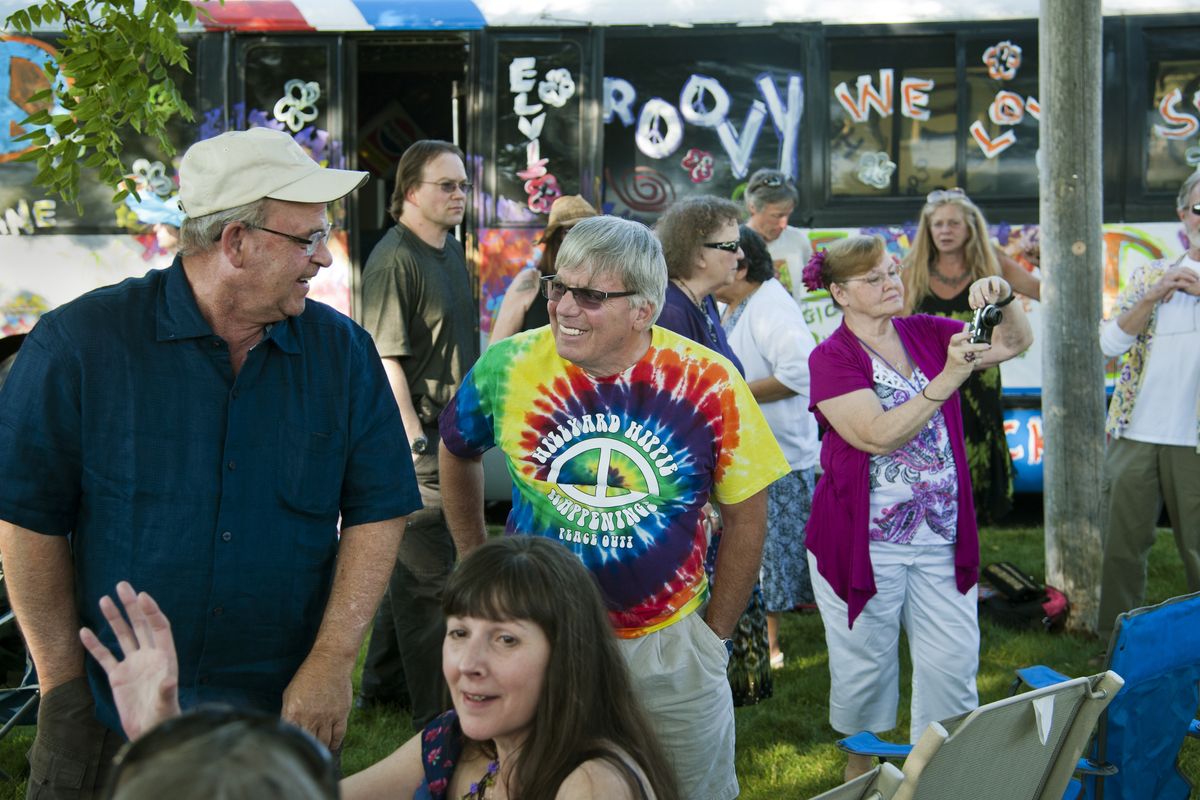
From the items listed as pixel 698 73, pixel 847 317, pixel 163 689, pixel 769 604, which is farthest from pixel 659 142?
pixel 163 689

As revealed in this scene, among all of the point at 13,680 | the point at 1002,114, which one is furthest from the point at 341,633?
the point at 1002,114

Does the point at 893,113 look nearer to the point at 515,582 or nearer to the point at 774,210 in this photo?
the point at 774,210

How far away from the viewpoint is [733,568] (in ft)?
11.1

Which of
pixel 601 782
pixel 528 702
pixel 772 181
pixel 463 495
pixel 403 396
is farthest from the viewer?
pixel 772 181

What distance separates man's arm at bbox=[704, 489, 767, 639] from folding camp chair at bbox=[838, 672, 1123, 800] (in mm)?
421

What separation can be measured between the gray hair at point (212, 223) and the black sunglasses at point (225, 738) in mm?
1512

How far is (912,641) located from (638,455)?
1750mm

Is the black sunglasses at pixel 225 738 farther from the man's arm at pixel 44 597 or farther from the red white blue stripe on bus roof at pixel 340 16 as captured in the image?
the red white blue stripe on bus roof at pixel 340 16

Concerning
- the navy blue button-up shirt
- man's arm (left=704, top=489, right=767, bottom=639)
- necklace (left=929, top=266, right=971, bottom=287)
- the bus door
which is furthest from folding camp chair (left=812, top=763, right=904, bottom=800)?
the bus door

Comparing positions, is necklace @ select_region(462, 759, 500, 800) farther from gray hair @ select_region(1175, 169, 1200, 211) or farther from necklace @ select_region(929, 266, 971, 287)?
Result: necklace @ select_region(929, 266, 971, 287)

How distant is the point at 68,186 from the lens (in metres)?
4.60

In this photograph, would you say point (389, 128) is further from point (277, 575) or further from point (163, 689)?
point (163, 689)

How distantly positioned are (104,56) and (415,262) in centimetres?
128

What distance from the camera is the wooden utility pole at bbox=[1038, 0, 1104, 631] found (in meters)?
6.35
